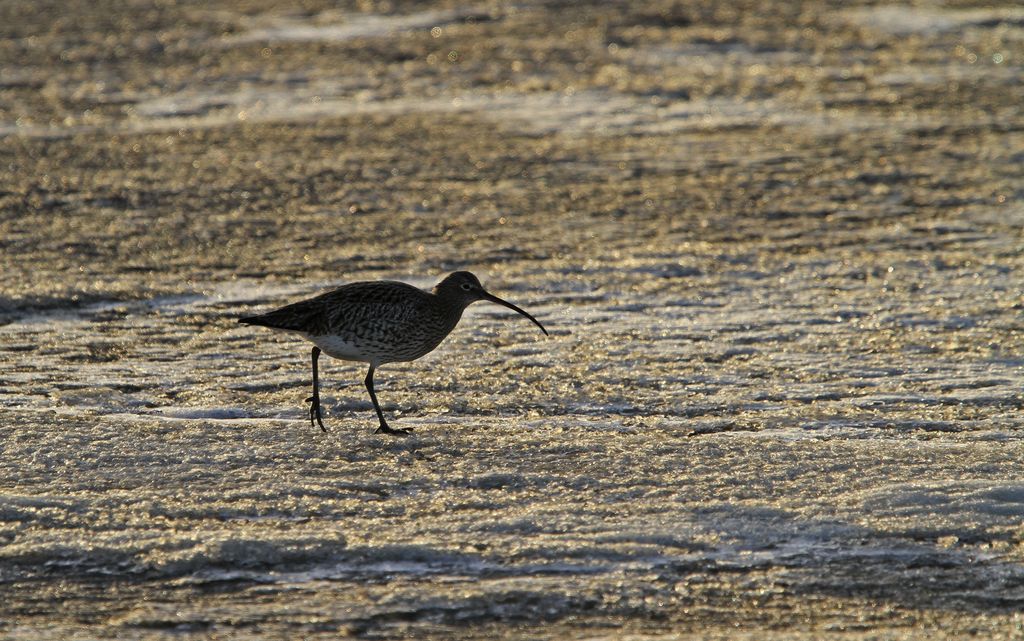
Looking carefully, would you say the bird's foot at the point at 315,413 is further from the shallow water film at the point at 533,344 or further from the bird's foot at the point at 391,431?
the bird's foot at the point at 391,431

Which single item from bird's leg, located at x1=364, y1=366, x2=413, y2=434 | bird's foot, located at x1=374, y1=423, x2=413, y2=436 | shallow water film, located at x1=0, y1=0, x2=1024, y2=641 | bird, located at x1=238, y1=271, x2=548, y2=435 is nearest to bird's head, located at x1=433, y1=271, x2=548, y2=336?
bird, located at x1=238, y1=271, x2=548, y2=435

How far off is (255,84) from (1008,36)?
8.04 m

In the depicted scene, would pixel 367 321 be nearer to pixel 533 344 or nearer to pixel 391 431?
pixel 391 431

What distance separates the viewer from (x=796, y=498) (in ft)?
19.0

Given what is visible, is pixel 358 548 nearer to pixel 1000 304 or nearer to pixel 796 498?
pixel 796 498

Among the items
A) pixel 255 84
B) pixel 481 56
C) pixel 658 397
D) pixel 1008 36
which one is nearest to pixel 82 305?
pixel 658 397

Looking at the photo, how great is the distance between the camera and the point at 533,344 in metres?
8.03

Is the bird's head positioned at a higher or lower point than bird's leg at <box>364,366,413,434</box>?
higher

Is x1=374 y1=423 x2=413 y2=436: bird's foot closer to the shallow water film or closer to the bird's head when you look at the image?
the shallow water film

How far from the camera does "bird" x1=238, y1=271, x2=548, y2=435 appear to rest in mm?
6867

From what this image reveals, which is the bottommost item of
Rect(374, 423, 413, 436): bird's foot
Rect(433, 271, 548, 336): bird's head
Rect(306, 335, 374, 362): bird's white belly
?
Rect(374, 423, 413, 436): bird's foot

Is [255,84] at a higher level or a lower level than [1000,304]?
higher

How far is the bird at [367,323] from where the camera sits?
6.87 m

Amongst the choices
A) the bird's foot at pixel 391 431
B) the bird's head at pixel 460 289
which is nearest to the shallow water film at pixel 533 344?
the bird's foot at pixel 391 431
